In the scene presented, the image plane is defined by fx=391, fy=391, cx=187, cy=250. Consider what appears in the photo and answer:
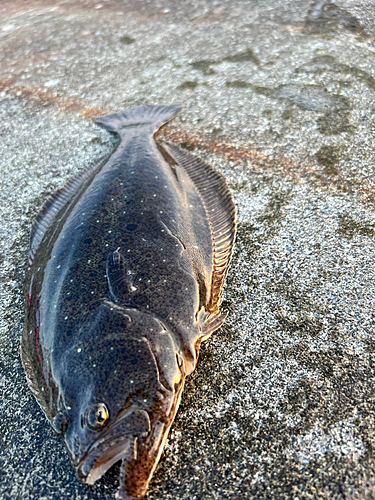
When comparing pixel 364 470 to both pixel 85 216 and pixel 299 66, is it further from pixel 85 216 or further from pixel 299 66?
pixel 299 66

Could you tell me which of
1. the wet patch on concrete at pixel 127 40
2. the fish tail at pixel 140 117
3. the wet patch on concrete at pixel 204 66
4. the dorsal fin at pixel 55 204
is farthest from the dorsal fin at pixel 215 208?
the wet patch on concrete at pixel 127 40

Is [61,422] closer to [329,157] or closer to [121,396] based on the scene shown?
[121,396]

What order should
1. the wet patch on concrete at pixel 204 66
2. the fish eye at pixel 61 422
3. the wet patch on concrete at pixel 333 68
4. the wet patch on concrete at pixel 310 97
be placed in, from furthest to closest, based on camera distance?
the wet patch on concrete at pixel 204 66, the wet patch on concrete at pixel 333 68, the wet patch on concrete at pixel 310 97, the fish eye at pixel 61 422

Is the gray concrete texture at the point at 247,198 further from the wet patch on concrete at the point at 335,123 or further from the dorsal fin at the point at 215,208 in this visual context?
the dorsal fin at the point at 215,208

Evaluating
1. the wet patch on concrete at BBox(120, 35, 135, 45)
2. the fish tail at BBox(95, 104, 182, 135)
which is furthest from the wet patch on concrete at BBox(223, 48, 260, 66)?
the wet patch on concrete at BBox(120, 35, 135, 45)

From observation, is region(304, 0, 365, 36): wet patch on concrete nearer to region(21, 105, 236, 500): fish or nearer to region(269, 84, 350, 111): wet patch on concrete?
region(269, 84, 350, 111): wet patch on concrete

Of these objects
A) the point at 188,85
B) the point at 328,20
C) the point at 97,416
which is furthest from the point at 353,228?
the point at 328,20

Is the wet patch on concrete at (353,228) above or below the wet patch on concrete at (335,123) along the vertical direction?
below
